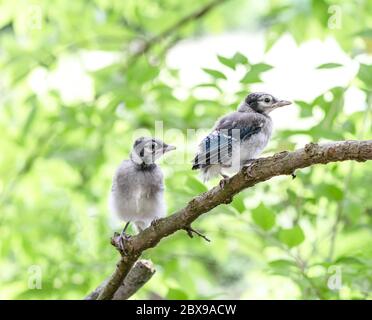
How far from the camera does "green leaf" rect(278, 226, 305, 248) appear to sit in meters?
2.90

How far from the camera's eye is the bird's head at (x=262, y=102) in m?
2.63

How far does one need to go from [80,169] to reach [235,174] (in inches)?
150

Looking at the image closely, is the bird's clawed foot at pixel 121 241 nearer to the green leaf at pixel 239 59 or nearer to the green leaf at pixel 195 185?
the green leaf at pixel 195 185

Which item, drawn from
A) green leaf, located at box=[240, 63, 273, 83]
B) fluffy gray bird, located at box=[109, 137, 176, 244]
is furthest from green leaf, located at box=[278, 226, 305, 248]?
green leaf, located at box=[240, 63, 273, 83]


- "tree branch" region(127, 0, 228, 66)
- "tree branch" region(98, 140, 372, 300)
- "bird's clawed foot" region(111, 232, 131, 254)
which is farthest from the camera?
"tree branch" region(127, 0, 228, 66)

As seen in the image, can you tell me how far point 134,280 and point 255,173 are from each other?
0.96 metres

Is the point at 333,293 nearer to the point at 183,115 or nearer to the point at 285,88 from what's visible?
the point at 285,88

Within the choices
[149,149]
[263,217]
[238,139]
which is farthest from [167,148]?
[263,217]

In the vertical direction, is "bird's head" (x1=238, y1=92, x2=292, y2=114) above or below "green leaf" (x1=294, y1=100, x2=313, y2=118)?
below

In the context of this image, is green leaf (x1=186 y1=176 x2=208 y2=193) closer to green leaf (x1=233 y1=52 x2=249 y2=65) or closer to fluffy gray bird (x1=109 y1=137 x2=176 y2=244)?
fluffy gray bird (x1=109 y1=137 x2=176 y2=244)

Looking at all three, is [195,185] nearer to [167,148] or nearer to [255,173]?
[167,148]

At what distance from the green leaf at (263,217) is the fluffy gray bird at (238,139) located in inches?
17.6

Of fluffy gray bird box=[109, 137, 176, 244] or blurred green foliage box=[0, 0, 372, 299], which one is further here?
blurred green foliage box=[0, 0, 372, 299]

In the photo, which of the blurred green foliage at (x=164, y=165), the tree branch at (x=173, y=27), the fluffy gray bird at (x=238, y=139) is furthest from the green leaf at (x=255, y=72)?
the tree branch at (x=173, y=27)
